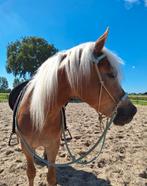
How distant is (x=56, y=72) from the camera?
2.44m

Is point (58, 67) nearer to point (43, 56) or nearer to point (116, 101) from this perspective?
point (116, 101)

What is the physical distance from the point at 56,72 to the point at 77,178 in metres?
2.09

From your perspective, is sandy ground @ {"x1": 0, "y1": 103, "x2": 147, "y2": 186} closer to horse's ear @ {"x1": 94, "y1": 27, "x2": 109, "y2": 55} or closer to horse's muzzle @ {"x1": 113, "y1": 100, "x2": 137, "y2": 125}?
horse's muzzle @ {"x1": 113, "y1": 100, "x2": 137, "y2": 125}

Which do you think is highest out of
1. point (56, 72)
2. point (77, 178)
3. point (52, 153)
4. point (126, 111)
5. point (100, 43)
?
point (100, 43)

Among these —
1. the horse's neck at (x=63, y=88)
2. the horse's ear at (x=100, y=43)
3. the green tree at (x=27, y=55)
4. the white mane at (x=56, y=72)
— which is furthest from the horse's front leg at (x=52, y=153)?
the green tree at (x=27, y=55)

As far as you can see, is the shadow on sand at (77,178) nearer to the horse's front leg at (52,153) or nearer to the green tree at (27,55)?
the horse's front leg at (52,153)

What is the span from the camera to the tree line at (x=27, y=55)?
37.6 m

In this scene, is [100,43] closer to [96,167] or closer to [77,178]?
[77,178]

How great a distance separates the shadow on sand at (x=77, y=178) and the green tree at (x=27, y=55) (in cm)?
3311

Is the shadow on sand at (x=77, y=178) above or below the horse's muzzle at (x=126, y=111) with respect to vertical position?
below

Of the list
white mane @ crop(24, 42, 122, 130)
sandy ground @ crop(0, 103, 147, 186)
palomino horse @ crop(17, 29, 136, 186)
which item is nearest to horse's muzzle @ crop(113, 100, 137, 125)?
palomino horse @ crop(17, 29, 136, 186)

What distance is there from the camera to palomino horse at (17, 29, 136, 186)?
2211 millimetres

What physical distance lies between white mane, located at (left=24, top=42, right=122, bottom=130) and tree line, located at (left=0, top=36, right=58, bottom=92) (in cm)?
3427

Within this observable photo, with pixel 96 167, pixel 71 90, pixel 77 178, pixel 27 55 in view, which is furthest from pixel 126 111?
pixel 27 55
